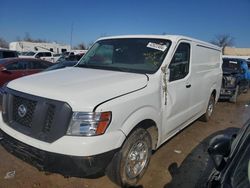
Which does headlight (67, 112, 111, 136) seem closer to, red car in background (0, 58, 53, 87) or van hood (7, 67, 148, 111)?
van hood (7, 67, 148, 111)

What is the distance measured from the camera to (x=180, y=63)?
13.4 feet

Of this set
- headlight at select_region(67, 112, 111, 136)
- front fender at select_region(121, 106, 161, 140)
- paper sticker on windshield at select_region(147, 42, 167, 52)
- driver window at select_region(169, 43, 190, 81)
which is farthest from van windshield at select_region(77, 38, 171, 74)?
headlight at select_region(67, 112, 111, 136)

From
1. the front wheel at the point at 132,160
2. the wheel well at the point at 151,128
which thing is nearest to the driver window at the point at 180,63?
the wheel well at the point at 151,128

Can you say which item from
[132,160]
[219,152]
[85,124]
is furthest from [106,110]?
[219,152]

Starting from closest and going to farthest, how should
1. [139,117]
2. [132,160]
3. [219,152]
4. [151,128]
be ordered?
[219,152] → [139,117] → [132,160] → [151,128]

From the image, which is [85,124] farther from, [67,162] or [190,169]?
[190,169]

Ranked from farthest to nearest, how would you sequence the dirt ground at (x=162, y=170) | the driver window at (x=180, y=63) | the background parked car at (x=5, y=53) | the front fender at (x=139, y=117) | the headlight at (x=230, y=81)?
the background parked car at (x=5, y=53) → the headlight at (x=230, y=81) → the driver window at (x=180, y=63) → the dirt ground at (x=162, y=170) → the front fender at (x=139, y=117)

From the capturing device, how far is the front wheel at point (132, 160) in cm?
282

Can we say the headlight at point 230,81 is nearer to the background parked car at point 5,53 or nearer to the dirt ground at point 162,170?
the dirt ground at point 162,170

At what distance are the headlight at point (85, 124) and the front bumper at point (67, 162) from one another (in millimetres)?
248

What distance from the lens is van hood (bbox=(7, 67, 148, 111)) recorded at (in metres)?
2.52

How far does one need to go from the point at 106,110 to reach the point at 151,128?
1.05 m

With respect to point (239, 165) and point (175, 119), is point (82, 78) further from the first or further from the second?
point (239, 165)

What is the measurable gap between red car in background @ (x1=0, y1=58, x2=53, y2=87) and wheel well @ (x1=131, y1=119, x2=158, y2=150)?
23.5 ft
